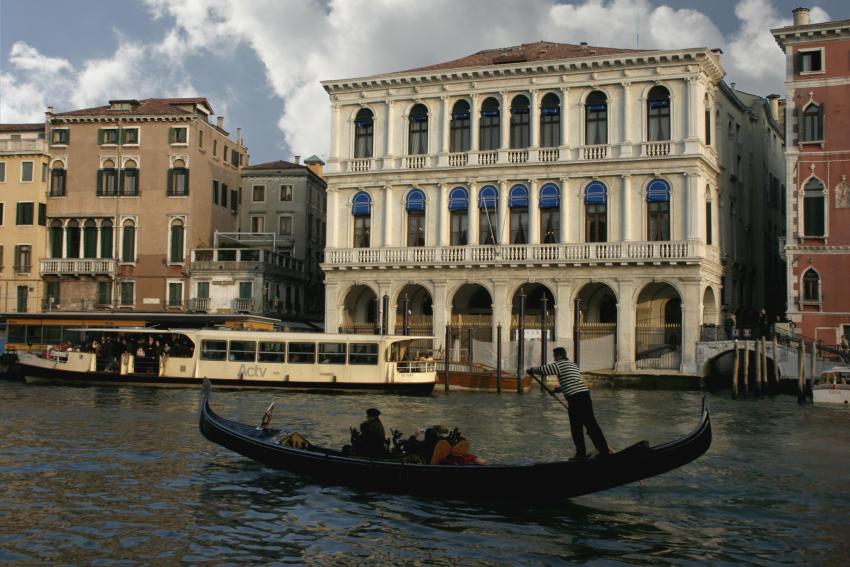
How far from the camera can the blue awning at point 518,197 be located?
3988 centimetres

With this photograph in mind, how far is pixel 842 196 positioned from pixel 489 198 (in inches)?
513

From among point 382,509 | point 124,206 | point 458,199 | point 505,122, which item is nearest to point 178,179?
point 124,206

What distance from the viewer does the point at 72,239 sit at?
47125 millimetres

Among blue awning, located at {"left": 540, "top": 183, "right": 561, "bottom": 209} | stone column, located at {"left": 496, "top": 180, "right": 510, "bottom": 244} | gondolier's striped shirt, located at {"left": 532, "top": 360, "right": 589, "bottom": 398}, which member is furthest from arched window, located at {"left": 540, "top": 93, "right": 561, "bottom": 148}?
gondolier's striped shirt, located at {"left": 532, "top": 360, "right": 589, "bottom": 398}

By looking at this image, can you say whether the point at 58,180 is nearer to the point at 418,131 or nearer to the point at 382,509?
the point at 418,131

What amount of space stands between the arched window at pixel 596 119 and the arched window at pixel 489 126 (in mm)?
3643

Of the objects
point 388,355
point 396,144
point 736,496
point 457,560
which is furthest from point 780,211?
point 457,560

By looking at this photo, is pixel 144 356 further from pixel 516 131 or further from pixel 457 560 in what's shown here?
pixel 457 560

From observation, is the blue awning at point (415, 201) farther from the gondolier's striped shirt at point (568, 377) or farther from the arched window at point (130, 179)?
the gondolier's striped shirt at point (568, 377)

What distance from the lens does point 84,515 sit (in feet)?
43.1

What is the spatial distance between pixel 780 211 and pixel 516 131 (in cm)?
1868

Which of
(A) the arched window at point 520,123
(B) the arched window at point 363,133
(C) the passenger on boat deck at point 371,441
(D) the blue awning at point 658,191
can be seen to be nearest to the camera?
(C) the passenger on boat deck at point 371,441

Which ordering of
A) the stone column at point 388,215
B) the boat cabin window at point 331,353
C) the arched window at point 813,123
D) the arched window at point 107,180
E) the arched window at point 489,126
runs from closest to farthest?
1. the boat cabin window at point 331,353
2. the arched window at point 813,123
3. the arched window at point 489,126
4. the stone column at point 388,215
5. the arched window at point 107,180

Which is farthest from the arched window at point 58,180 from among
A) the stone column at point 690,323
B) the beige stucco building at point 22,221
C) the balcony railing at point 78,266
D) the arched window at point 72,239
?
the stone column at point 690,323
